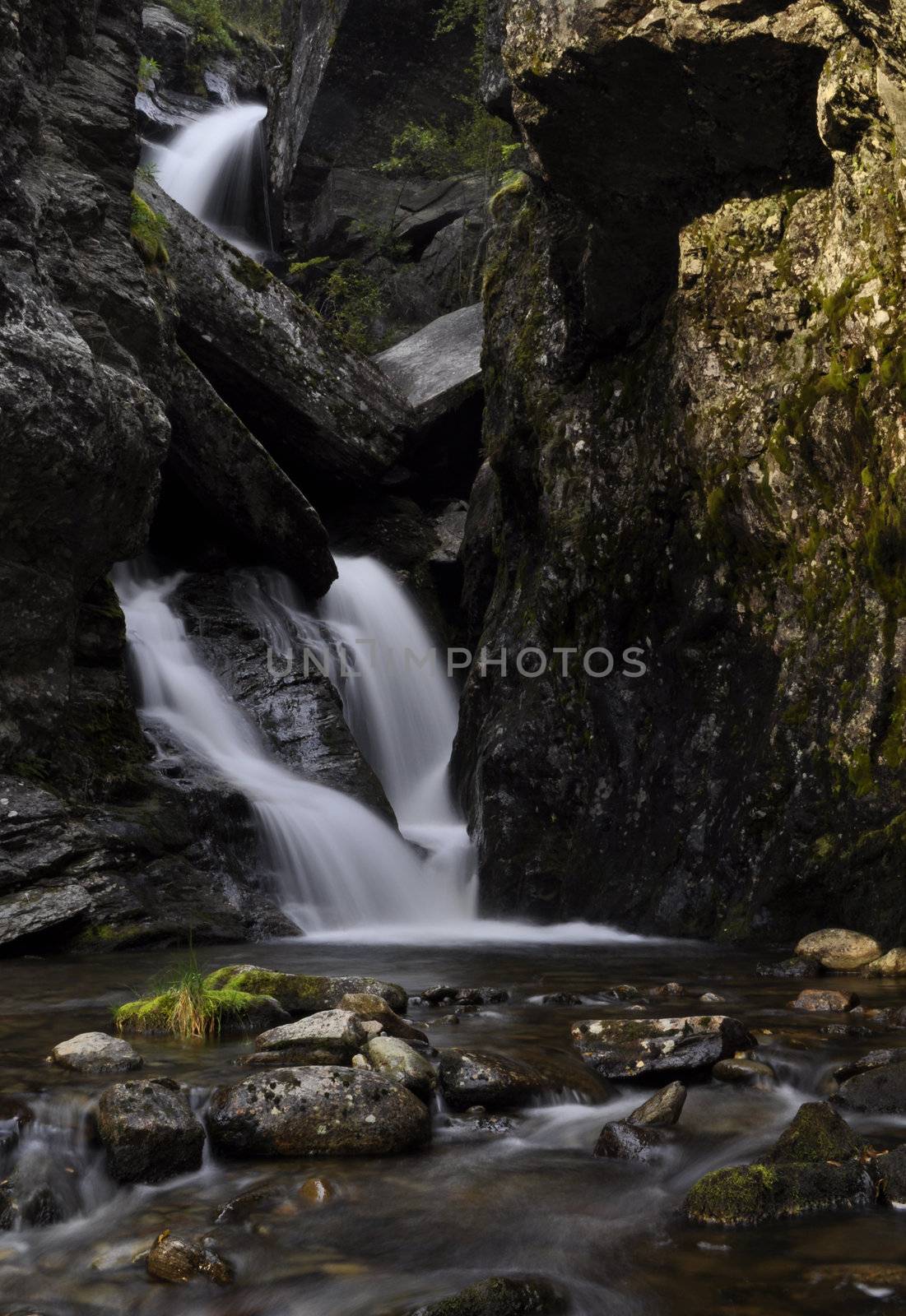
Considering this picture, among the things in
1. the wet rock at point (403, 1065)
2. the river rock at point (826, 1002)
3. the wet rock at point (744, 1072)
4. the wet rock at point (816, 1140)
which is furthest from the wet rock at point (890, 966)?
the wet rock at point (403, 1065)

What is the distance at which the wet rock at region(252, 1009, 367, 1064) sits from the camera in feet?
15.4

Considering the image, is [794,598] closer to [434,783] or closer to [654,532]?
[654,532]

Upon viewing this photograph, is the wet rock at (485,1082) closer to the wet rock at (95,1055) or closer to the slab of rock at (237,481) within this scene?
the wet rock at (95,1055)

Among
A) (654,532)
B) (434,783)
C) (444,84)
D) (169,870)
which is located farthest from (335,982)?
(444,84)

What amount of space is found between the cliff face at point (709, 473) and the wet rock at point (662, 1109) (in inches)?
159

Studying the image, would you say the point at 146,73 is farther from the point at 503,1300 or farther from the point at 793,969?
the point at 503,1300

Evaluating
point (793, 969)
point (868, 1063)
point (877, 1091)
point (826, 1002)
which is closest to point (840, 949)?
point (793, 969)

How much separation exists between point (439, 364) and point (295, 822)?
34.8 feet

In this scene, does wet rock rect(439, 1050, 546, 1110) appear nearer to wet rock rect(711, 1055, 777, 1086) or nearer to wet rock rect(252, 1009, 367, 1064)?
wet rock rect(252, 1009, 367, 1064)

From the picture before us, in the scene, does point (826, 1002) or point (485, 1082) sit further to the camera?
point (826, 1002)

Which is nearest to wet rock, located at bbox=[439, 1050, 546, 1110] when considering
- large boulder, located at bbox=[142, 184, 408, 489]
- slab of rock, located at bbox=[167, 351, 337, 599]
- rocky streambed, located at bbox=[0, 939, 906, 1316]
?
rocky streambed, located at bbox=[0, 939, 906, 1316]

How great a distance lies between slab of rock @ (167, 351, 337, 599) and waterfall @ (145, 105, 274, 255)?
11.2 metres

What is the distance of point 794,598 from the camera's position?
9242mm

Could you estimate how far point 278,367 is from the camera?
16.5 metres
